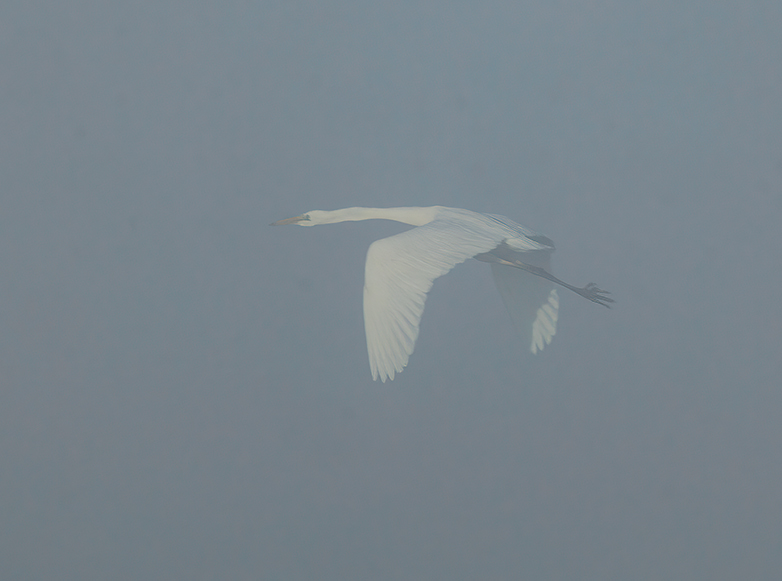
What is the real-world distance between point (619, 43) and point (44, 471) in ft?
4.42

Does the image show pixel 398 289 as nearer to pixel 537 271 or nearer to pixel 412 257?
pixel 412 257

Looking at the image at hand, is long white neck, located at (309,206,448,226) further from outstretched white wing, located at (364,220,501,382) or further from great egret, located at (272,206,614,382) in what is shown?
outstretched white wing, located at (364,220,501,382)

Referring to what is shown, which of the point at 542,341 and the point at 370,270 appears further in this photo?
the point at 542,341

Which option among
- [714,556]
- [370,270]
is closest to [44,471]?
[370,270]

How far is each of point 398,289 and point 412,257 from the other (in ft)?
0.13

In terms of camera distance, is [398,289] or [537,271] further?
[537,271]

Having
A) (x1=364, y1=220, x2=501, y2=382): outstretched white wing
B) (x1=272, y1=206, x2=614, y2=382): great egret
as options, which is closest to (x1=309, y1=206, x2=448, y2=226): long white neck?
(x1=272, y1=206, x2=614, y2=382): great egret

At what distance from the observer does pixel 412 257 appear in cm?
65

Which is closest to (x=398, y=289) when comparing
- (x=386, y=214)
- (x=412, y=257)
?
(x=412, y=257)

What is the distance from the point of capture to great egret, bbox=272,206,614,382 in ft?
2.08

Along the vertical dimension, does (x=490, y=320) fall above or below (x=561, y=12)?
below

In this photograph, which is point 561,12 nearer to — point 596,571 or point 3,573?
point 596,571

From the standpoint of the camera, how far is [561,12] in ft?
3.54

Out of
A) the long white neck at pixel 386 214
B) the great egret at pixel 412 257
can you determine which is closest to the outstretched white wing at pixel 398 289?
the great egret at pixel 412 257
